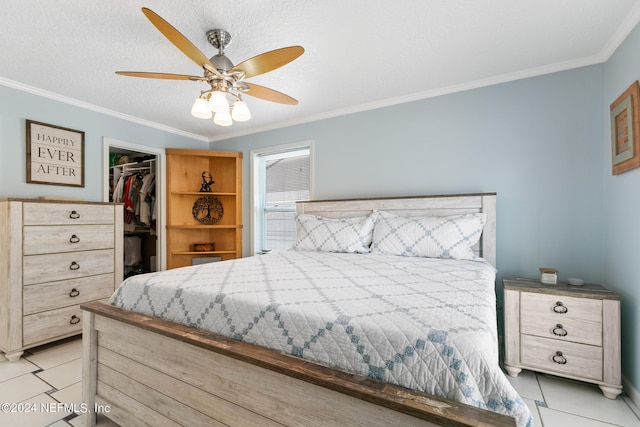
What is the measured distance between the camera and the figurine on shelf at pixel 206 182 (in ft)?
13.7

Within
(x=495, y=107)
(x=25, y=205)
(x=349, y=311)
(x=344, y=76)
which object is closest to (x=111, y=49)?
(x=25, y=205)

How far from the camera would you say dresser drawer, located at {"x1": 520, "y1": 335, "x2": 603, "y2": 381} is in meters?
1.83

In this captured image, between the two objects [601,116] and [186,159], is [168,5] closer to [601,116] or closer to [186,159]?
[186,159]

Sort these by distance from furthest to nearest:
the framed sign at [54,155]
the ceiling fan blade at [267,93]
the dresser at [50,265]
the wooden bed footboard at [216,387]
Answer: the framed sign at [54,155], the dresser at [50,265], the ceiling fan blade at [267,93], the wooden bed footboard at [216,387]

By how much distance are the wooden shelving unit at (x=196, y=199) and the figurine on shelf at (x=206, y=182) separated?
0.07 meters

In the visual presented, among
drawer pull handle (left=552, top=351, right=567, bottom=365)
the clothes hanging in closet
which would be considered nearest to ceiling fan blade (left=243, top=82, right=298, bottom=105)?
drawer pull handle (left=552, top=351, right=567, bottom=365)

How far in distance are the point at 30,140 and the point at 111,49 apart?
143 centimetres

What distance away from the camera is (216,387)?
1.17 meters

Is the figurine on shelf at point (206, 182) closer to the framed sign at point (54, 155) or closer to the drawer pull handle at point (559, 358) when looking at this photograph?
the framed sign at point (54, 155)

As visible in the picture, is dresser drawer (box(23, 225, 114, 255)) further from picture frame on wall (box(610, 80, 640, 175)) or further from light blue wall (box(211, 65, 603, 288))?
picture frame on wall (box(610, 80, 640, 175))

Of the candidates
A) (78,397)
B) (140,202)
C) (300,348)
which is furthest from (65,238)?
(300,348)

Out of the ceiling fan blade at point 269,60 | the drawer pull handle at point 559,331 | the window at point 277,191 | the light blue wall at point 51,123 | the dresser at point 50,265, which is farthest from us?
the window at point 277,191

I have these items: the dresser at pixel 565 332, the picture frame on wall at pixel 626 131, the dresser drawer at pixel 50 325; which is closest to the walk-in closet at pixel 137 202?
the dresser drawer at pixel 50 325

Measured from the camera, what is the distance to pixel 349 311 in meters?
1.07
